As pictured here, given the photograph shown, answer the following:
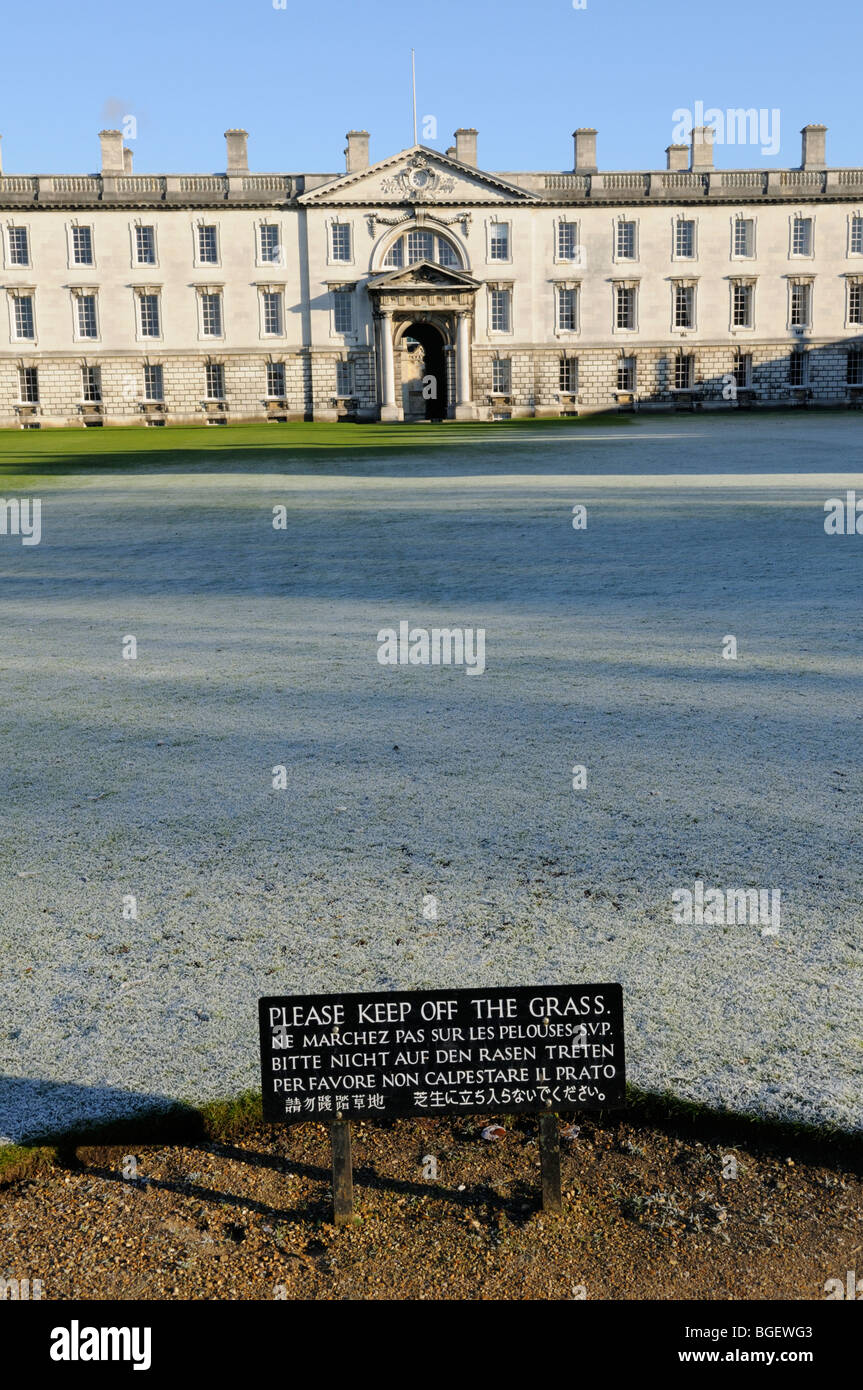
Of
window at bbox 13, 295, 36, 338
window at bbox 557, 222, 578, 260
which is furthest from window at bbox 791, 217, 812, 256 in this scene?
window at bbox 13, 295, 36, 338

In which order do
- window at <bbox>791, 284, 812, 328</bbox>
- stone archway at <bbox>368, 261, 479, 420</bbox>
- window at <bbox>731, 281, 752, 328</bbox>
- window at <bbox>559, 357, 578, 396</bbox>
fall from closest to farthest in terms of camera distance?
stone archway at <bbox>368, 261, 479, 420</bbox>
window at <bbox>559, 357, 578, 396</bbox>
window at <bbox>731, 281, 752, 328</bbox>
window at <bbox>791, 284, 812, 328</bbox>

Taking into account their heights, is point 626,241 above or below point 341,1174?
above

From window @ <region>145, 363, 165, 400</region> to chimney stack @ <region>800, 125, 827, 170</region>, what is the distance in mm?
33586

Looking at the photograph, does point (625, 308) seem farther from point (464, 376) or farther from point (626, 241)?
point (464, 376)

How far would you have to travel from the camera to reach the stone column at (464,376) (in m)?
56.8

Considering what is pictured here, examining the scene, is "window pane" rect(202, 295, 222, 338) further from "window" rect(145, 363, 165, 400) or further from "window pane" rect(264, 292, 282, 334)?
"window" rect(145, 363, 165, 400)

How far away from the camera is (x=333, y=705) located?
26.2ft

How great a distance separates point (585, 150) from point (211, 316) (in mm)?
19776

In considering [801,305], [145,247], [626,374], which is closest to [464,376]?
[626,374]

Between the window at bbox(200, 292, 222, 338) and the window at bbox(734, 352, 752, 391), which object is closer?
the window at bbox(200, 292, 222, 338)

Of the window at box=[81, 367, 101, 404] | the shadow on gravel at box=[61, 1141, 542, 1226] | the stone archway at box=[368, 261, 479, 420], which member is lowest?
the shadow on gravel at box=[61, 1141, 542, 1226]

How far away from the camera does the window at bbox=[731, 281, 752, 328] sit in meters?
59.8

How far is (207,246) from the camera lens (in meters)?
56.8

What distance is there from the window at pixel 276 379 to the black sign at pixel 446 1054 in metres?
57.4
